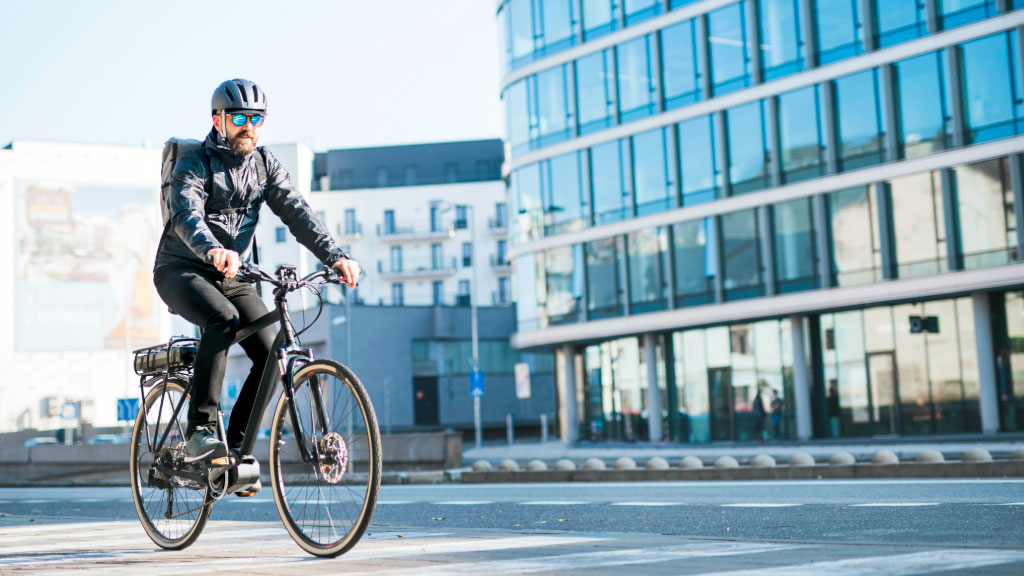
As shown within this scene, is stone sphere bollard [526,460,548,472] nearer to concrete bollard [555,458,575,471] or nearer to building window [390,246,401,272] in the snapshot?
concrete bollard [555,458,575,471]

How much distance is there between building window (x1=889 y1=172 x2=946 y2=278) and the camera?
1258 inches

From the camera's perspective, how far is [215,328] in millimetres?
5508

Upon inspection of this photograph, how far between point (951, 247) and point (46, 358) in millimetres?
59492

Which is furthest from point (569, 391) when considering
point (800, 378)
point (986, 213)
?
point (986, 213)

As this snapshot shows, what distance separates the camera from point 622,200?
41562 mm

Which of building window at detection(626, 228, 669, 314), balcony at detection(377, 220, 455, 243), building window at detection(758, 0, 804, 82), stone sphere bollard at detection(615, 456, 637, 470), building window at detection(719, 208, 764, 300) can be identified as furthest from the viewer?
balcony at detection(377, 220, 455, 243)

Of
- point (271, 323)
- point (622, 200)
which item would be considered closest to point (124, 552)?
point (271, 323)

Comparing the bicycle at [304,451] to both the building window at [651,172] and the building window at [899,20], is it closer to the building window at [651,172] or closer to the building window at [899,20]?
the building window at [899,20]

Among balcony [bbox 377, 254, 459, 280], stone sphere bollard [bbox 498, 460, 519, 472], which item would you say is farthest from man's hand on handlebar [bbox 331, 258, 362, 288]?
balcony [bbox 377, 254, 459, 280]

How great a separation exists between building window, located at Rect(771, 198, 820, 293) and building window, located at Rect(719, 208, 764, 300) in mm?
667

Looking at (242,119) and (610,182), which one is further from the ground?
(610,182)

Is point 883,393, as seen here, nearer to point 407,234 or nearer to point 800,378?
point 800,378

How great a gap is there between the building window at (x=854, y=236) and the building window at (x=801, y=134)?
4.16 feet

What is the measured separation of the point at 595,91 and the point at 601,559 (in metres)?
38.5
